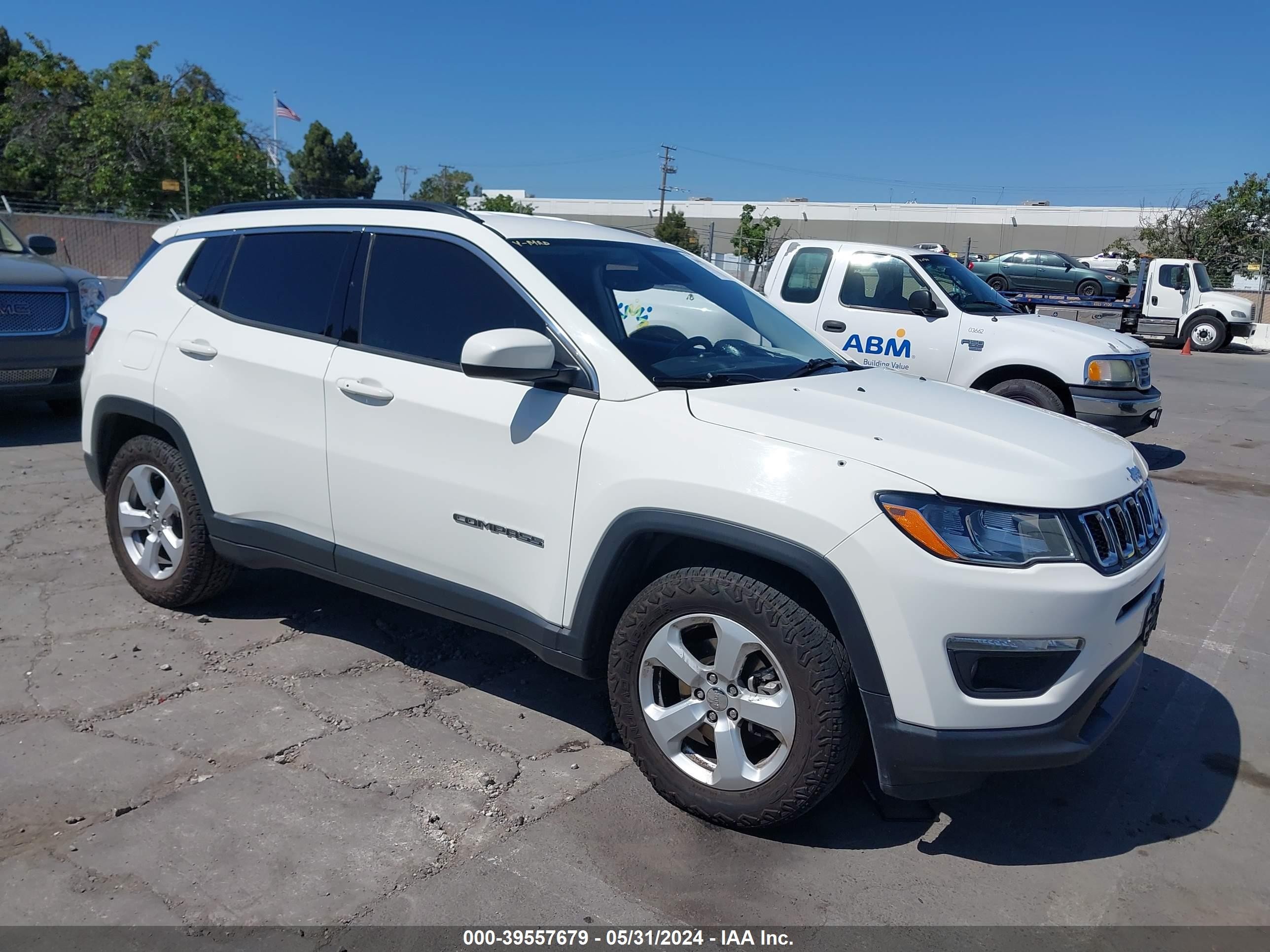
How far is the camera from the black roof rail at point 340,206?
384cm

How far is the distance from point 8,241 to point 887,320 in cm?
793

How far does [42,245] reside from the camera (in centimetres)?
860

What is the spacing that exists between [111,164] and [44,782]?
1318 inches

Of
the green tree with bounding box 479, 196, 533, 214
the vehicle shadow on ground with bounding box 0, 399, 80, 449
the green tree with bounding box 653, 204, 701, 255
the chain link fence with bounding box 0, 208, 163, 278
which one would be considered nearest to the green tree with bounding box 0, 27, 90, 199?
the chain link fence with bounding box 0, 208, 163, 278

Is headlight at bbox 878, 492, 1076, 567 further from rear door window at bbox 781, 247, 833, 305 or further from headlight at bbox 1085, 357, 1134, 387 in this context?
rear door window at bbox 781, 247, 833, 305

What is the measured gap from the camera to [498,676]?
13.7 feet

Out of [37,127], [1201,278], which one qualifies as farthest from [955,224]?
[37,127]

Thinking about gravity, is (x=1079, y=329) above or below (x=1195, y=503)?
above

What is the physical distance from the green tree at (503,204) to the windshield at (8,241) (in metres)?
35.8

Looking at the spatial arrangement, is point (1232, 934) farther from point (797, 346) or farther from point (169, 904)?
point (169, 904)

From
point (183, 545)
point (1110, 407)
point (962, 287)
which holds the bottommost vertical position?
point (183, 545)

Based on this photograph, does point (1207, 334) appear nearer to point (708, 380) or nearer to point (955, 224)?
point (708, 380)

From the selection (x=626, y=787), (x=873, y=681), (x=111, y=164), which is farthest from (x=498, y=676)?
(x=111, y=164)

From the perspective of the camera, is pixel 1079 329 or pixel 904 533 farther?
pixel 1079 329
